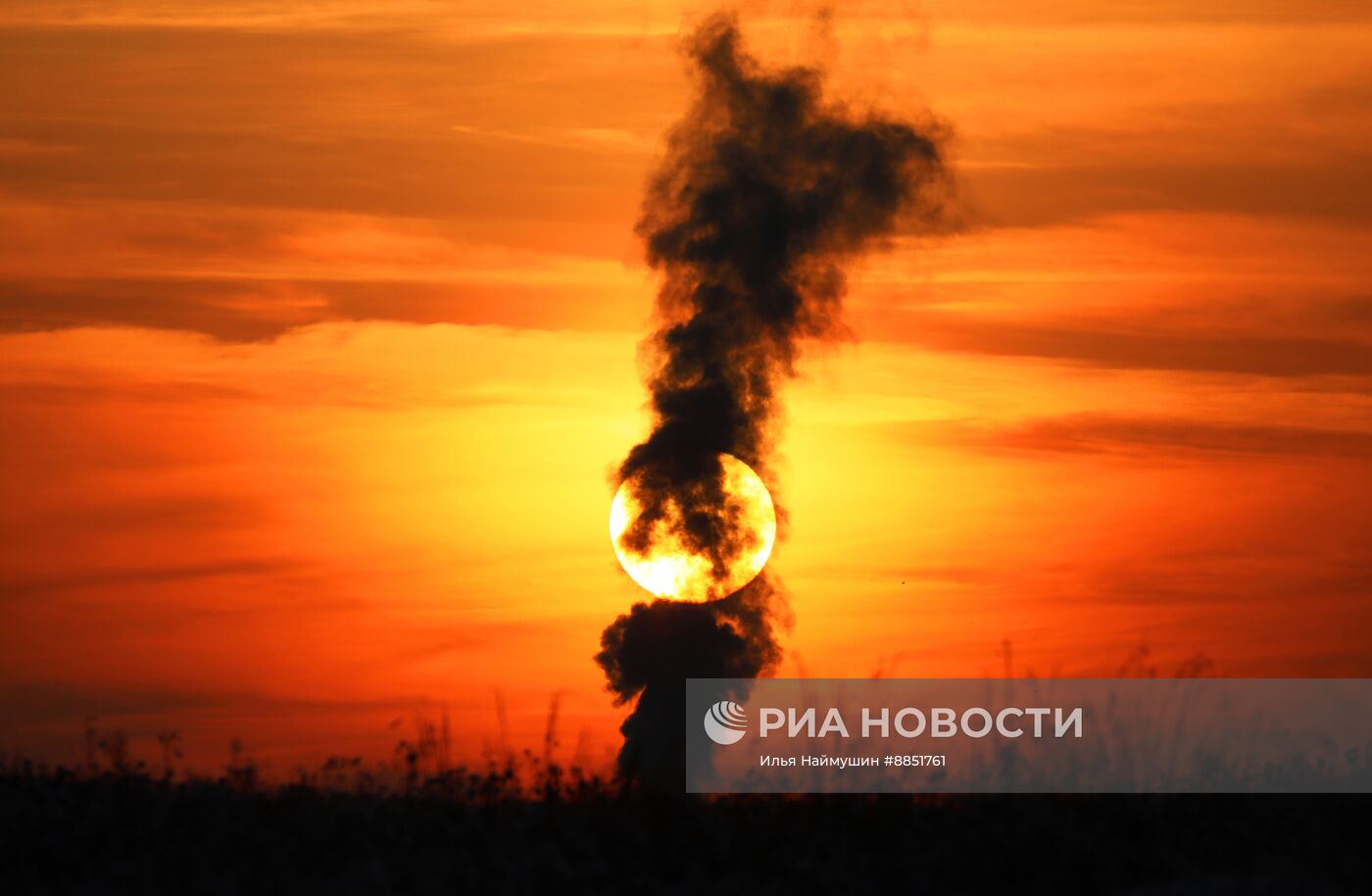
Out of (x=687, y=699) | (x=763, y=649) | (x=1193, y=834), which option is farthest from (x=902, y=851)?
(x=763, y=649)

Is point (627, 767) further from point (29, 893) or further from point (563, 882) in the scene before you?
point (29, 893)

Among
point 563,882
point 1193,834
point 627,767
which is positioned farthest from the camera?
point 627,767

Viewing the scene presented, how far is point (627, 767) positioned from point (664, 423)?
46.3m

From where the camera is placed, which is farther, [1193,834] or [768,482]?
[768,482]

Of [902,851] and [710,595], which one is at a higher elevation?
[710,595]

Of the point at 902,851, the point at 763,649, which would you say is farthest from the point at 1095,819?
the point at 763,649

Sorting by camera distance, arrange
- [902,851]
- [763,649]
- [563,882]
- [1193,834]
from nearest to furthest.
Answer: [563,882], [902,851], [1193,834], [763,649]

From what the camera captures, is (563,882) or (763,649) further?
(763,649)

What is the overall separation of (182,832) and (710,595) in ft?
172

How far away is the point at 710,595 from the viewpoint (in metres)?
61.8

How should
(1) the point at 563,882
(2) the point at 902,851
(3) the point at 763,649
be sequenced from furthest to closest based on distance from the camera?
(3) the point at 763,649 → (2) the point at 902,851 → (1) the point at 563,882

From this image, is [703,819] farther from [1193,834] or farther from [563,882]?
[1193,834]

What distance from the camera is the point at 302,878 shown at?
8.75 meters

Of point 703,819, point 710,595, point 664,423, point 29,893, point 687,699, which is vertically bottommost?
point 29,893
